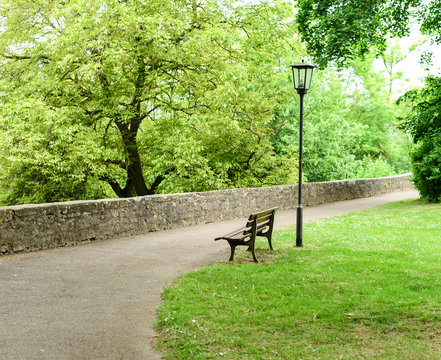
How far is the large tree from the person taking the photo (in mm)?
16359

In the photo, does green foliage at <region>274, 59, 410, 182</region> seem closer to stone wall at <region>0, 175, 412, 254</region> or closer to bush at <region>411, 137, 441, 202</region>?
bush at <region>411, 137, 441, 202</region>

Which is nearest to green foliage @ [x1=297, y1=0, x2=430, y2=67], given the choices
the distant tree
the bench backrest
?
the distant tree

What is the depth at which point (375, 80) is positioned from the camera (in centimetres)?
4809

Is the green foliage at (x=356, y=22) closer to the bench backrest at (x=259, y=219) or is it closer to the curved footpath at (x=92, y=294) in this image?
the bench backrest at (x=259, y=219)

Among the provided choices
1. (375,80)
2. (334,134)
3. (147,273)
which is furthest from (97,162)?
(375,80)

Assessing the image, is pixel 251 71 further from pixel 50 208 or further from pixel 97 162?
pixel 50 208

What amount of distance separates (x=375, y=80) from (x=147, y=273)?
1770 inches

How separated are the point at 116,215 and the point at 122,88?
809 centimetres

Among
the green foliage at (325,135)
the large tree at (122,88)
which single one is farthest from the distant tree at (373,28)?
the green foliage at (325,135)

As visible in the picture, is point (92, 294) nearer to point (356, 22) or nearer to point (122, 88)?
point (356, 22)

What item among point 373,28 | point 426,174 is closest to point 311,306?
point 373,28

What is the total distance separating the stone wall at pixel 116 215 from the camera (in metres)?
9.58

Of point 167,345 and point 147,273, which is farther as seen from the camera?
point 147,273

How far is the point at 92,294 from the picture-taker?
668 cm
